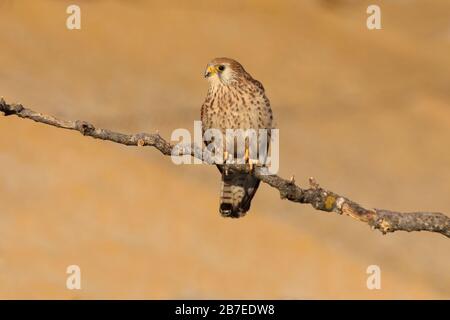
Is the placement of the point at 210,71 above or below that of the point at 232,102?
above

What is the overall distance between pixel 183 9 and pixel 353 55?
12.7 feet

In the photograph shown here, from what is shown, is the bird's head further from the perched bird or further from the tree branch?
the tree branch

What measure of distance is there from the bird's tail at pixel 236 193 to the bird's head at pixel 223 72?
0.85 meters

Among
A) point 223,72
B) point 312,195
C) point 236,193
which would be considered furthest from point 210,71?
point 312,195

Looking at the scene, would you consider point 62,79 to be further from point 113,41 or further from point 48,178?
point 48,178

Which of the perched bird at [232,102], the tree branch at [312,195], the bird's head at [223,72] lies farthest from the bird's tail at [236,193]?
the tree branch at [312,195]

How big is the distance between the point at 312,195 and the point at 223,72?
273 centimetres

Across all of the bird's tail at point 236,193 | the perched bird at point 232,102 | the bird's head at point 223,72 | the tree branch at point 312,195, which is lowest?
the tree branch at point 312,195

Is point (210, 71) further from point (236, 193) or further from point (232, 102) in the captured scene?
point (236, 193)

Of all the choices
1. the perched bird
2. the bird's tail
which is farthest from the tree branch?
the bird's tail

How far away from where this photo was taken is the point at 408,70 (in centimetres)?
2191

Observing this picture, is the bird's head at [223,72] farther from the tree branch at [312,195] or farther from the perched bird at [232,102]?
the tree branch at [312,195]

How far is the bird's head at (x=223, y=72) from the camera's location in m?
8.73

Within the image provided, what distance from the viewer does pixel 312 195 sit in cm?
625
